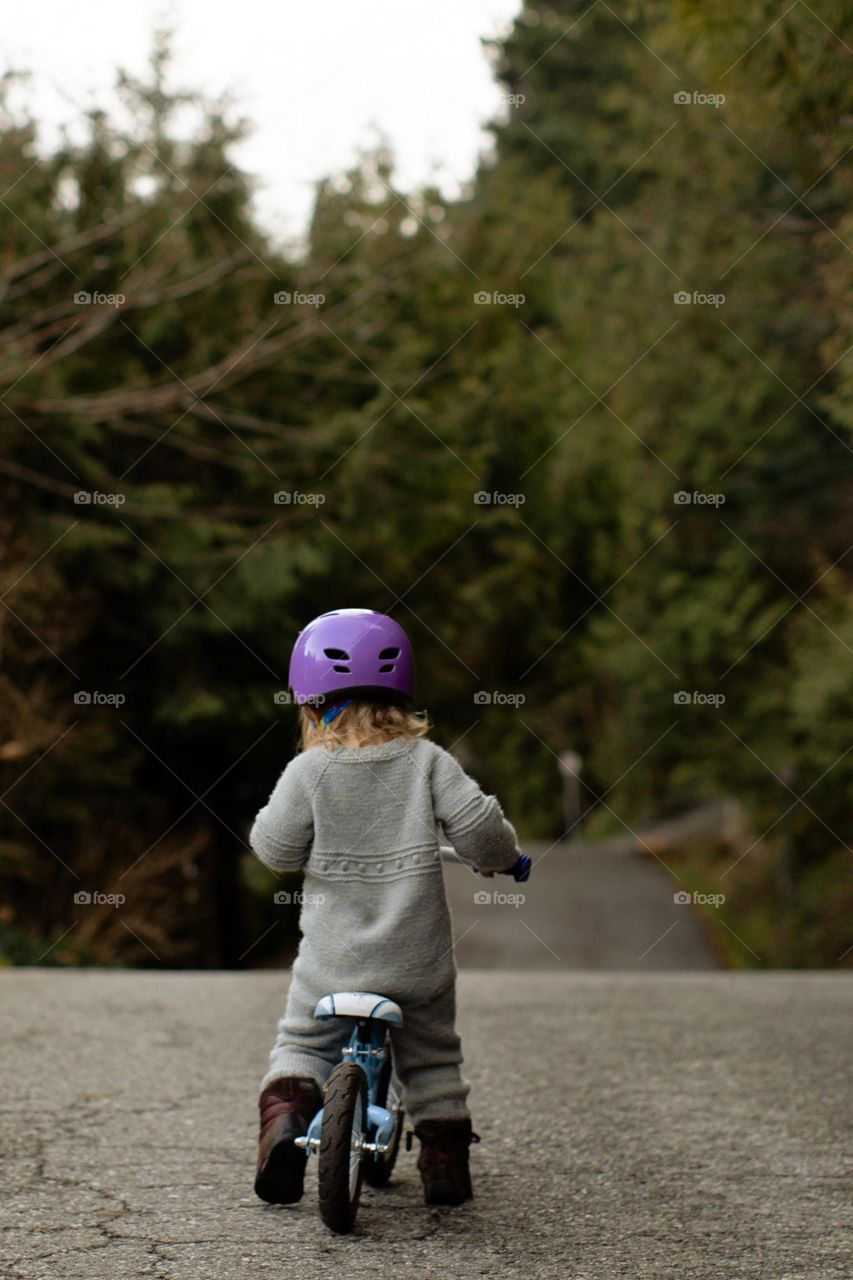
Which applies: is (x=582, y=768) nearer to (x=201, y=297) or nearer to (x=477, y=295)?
(x=477, y=295)

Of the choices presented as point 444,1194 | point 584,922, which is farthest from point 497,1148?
point 584,922

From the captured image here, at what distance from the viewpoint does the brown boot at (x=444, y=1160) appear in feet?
12.4

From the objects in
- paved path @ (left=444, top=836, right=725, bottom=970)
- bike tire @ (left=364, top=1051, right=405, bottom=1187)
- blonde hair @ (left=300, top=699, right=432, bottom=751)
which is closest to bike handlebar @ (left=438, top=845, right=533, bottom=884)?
blonde hair @ (left=300, top=699, right=432, bottom=751)

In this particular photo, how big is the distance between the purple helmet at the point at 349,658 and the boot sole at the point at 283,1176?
105 centimetres

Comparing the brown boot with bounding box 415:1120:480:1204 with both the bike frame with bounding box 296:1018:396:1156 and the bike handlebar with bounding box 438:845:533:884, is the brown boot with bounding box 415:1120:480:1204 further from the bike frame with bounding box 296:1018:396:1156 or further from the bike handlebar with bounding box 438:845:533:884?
the bike handlebar with bounding box 438:845:533:884

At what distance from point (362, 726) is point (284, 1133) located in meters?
0.97

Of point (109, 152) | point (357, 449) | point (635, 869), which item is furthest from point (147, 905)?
point (635, 869)

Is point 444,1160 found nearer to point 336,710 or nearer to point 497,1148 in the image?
point 497,1148

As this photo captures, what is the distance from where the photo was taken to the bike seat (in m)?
3.55

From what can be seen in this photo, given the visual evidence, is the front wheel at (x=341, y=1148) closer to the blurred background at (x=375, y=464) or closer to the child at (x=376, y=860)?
the child at (x=376, y=860)

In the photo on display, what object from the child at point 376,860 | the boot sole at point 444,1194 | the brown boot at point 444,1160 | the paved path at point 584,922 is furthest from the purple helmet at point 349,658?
the paved path at point 584,922

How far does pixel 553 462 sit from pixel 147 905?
10.4 meters

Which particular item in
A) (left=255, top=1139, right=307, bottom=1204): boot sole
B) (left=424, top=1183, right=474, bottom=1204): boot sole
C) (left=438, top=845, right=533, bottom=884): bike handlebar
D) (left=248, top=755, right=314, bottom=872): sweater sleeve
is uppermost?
(left=248, top=755, right=314, bottom=872): sweater sleeve

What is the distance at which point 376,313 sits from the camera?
1322 centimetres
